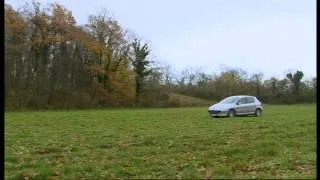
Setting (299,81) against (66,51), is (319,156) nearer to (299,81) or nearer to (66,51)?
(66,51)

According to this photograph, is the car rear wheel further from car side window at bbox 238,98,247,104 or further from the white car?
car side window at bbox 238,98,247,104

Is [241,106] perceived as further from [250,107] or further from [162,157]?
[162,157]

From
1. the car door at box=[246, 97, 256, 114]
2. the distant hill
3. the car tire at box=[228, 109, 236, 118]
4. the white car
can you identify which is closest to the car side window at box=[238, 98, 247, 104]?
the white car

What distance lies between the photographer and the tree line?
58094mm

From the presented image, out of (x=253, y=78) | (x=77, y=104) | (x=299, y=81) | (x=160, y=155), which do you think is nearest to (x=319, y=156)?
(x=160, y=155)

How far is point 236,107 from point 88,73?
39.3m

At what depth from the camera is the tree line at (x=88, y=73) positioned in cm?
5809

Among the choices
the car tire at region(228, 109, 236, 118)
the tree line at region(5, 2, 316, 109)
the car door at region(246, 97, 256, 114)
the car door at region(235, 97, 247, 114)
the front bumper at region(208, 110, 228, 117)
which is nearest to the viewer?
the front bumper at region(208, 110, 228, 117)

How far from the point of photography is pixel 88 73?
67688 mm

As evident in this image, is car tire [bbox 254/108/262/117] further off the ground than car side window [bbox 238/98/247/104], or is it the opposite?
car side window [bbox 238/98/247/104]

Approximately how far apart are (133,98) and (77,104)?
10293 mm

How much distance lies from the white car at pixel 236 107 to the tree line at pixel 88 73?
23.5 m

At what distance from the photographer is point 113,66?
69.5m

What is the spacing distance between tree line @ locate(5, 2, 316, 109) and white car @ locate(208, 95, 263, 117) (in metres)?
23.5
